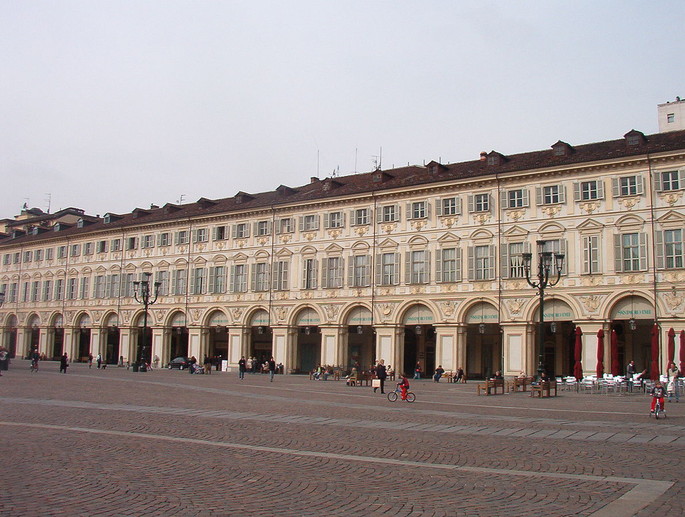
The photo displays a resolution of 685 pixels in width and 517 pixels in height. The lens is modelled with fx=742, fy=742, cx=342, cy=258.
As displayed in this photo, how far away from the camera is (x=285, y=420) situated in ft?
63.7

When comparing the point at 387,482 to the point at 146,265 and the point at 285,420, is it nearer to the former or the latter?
the point at 285,420

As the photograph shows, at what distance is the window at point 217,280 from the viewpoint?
6053cm

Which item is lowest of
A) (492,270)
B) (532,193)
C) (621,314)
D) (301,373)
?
(301,373)

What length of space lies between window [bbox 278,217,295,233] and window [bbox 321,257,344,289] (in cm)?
431

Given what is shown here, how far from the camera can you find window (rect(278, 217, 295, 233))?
188ft

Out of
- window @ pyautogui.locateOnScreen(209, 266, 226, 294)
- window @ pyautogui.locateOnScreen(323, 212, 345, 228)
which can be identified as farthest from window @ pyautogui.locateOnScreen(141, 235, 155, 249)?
window @ pyautogui.locateOnScreen(323, 212, 345, 228)

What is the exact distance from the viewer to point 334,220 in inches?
2164

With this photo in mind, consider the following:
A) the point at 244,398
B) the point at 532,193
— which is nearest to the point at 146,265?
the point at 532,193

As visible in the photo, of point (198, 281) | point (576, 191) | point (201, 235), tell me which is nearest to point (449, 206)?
point (576, 191)

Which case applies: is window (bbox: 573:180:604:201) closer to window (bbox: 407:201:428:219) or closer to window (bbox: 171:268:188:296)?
window (bbox: 407:201:428:219)

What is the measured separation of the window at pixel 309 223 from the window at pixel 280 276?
3027 mm

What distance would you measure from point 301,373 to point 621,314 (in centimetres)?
2562

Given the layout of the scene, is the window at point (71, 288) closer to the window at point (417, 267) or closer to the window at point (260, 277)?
the window at point (260, 277)

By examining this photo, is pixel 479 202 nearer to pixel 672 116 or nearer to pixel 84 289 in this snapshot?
pixel 672 116
